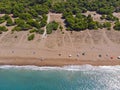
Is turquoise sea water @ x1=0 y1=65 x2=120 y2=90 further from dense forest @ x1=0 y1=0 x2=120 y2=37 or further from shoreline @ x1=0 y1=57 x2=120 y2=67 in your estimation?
dense forest @ x1=0 y1=0 x2=120 y2=37

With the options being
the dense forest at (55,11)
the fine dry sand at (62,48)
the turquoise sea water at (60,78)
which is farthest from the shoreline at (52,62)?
the dense forest at (55,11)

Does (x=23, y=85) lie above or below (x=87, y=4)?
above

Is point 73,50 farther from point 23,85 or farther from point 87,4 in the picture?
point 87,4

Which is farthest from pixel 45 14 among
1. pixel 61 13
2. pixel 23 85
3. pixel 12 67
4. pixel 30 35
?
pixel 23 85

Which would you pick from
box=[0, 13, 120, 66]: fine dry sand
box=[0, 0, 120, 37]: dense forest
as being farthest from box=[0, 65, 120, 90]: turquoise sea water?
box=[0, 0, 120, 37]: dense forest

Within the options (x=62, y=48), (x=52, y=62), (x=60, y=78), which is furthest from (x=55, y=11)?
(x=60, y=78)
